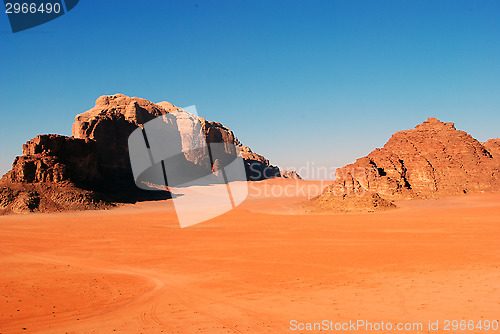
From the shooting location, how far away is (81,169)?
58.2 m

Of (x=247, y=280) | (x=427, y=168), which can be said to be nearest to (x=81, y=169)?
(x=247, y=280)

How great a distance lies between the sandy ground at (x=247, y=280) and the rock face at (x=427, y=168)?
976 inches

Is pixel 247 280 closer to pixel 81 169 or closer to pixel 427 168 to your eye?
pixel 427 168

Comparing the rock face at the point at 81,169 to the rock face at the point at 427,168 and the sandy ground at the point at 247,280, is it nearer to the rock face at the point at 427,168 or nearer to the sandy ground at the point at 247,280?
the sandy ground at the point at 247,280

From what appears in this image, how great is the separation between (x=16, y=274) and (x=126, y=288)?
5.58m

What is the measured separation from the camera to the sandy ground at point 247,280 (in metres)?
8.05

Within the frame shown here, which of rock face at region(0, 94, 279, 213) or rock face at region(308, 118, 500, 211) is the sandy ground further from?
rock face at region(0, 94, 279, 213)

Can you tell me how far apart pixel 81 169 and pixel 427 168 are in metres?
58.1

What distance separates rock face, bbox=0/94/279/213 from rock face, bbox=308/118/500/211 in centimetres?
3772

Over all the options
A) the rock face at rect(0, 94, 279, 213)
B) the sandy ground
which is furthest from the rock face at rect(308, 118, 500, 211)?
the rock face at rect(0, 94, 279, 213)

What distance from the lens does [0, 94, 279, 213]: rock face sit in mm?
47781

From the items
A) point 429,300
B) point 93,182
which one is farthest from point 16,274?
point 93,182

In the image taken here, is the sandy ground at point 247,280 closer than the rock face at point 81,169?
Yes

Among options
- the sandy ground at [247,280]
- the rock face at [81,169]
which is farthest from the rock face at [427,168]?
the rock face at [81,169]
